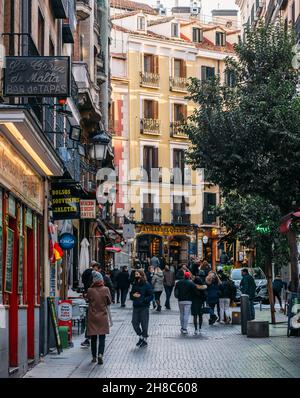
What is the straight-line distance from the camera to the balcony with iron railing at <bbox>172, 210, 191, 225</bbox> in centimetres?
7388

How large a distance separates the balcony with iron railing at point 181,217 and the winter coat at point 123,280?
1306 inches

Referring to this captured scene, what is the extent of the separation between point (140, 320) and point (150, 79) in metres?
50.9

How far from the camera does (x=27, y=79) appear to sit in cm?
1606

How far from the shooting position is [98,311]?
21.2m

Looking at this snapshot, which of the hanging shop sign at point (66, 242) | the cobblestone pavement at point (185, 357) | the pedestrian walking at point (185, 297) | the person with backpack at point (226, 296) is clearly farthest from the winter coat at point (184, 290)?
the hanging shop sign at point (66, 242)

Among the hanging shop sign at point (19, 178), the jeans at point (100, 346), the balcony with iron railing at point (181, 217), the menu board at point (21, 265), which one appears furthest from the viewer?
the balcony with iron railing at point (181, 217)

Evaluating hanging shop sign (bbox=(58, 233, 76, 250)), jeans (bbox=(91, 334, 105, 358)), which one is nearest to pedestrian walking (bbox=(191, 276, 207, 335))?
hanging shop sign (bbox=(58, 233, 76, 250))

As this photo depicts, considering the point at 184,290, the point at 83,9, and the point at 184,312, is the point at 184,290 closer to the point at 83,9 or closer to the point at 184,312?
the point at 184,312

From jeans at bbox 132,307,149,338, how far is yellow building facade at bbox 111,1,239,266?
146 feet


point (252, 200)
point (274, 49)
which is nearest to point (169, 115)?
Result: point (252, 200)

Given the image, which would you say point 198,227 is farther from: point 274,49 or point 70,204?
point 70,204

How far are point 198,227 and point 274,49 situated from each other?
47.6 m

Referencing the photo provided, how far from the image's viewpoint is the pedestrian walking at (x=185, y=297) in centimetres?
2880

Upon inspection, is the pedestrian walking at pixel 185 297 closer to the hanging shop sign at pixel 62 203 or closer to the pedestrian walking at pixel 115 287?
the hanging shop sign at pixel 62 203
